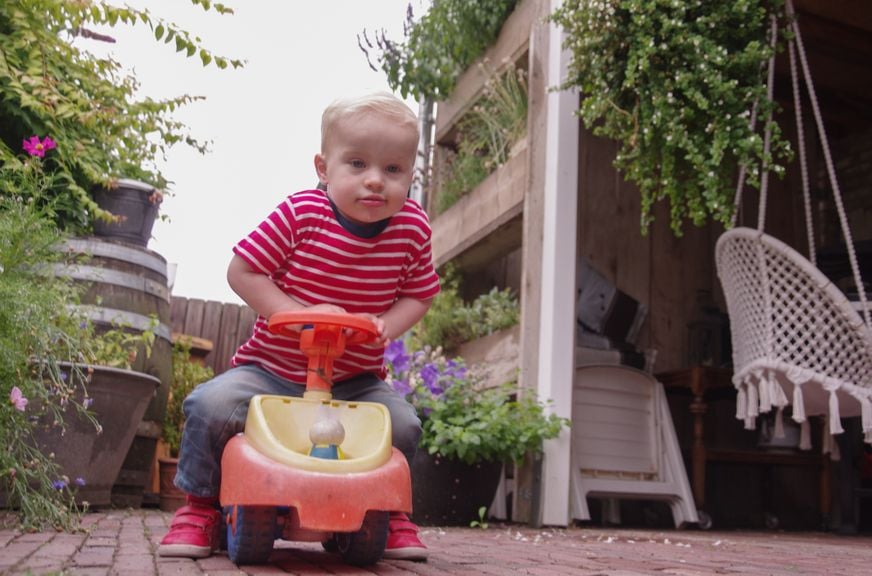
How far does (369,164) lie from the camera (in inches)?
70.5

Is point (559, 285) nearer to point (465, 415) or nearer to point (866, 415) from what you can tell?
point (465, 415)

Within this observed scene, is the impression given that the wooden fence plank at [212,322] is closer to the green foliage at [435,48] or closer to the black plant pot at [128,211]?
the green foliage at [435,48]

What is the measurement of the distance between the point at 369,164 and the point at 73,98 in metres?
2.11

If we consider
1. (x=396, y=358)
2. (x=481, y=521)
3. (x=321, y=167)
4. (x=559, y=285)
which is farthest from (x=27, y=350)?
(x=559, y=285)

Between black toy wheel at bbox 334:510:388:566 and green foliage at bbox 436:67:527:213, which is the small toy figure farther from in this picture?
green foliage at bbox 436:67:527:213

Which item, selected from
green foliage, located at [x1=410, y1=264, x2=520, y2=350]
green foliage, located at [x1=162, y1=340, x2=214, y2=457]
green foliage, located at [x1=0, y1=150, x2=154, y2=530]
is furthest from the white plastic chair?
green foliage, located at [x1=0, y1=150, x2=154, y2=530]

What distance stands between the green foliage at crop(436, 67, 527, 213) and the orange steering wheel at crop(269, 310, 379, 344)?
3.22m

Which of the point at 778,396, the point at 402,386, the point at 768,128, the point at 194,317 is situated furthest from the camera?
the point at 194,317

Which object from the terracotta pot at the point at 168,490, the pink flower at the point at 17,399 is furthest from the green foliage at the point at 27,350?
the terracotta pot at the point at 168,490

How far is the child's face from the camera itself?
69.0 inches

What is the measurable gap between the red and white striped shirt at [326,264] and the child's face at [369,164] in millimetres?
69

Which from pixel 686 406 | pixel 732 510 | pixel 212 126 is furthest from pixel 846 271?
pixel 212 126

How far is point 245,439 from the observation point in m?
1.69

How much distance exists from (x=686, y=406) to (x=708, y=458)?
54 centimetres
